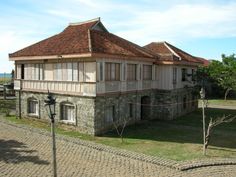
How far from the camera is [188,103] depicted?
113 ft

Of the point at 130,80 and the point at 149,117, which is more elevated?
the point at 130,80

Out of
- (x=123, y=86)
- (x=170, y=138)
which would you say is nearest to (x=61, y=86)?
(x=123, y=86)

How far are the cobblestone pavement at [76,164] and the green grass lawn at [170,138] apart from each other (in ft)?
5.93

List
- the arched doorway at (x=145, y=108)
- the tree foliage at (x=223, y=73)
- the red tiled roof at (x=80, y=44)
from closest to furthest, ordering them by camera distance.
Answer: the red tiled roof at (x=80, y=44)
the arched doorway at (x=145, y=108)
the tree foliage at (x=223, y=73)

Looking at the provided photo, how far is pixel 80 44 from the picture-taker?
23375 mm

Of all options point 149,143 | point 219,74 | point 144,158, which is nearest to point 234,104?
point 219,74

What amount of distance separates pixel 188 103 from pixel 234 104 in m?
12.9

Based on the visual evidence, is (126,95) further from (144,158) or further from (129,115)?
(144,158)

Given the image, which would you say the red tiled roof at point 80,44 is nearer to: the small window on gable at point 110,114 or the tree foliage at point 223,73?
the small window on gable at point 110,114

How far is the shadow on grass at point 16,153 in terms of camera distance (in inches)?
654

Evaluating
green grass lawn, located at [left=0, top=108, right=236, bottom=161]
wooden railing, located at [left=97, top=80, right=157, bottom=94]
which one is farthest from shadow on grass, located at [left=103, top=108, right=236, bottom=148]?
wooden railing, located at [left=97, top=80, right=157, bottom=94]

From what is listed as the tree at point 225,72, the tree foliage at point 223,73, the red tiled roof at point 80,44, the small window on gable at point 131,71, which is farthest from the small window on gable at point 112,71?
the tree at point 225,72

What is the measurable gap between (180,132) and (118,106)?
5.15 m

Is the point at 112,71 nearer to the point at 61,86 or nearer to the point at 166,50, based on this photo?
the point at 61,86
